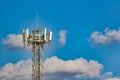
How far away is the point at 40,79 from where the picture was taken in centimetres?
8044

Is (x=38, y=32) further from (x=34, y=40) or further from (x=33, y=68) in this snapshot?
(x=33, y=68)

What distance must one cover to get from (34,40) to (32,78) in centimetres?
716

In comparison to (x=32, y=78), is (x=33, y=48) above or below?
above

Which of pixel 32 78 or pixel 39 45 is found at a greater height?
pixel 39 45

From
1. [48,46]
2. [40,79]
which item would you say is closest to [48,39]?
[48,46]

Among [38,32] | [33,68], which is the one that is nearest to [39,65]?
[33,68]

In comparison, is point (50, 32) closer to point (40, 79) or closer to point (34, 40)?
point (34, 40)

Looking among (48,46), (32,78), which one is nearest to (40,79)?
(32,78)

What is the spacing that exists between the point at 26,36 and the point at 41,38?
2864 mm

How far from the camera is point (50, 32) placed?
267 feet

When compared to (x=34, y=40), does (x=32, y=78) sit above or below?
below

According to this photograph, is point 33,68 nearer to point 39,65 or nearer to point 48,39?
point 39,65

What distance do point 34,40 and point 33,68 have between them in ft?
17.3

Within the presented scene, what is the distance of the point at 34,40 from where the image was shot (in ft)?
265
